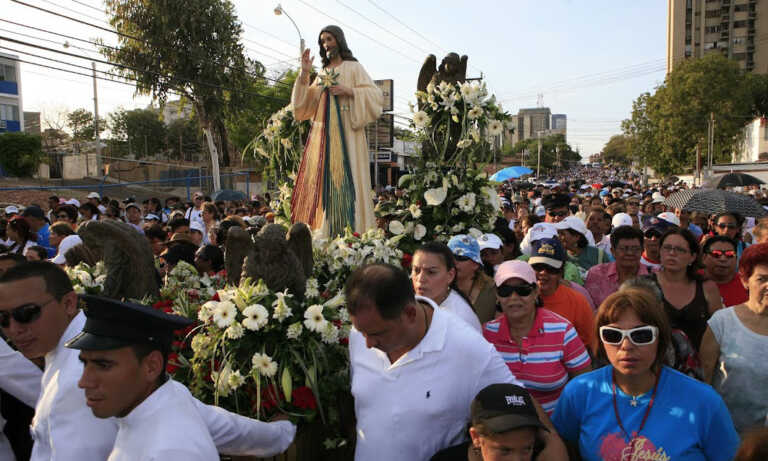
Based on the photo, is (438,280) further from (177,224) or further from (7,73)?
(7,73)

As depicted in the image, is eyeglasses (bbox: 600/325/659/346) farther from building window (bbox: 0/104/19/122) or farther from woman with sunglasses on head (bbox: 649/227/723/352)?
building window (bbox: 0/104/19/122)

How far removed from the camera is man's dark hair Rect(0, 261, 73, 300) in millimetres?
2662

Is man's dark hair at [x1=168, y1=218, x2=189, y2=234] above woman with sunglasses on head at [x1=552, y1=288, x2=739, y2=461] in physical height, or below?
above

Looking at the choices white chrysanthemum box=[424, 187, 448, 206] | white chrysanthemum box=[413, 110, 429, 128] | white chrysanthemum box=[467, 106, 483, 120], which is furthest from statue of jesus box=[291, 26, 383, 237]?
white chrysanthemum box=[467, 106, 483, 120]

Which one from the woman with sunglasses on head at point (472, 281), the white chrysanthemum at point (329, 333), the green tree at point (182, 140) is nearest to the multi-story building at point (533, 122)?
the green tree at point (182, 140)

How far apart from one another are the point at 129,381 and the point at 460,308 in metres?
1.83

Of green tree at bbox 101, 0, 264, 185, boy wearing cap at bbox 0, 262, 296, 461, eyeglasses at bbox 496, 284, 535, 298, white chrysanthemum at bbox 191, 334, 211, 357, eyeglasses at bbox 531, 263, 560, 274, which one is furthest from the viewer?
green tree at bbox 101, 0, 264, 185

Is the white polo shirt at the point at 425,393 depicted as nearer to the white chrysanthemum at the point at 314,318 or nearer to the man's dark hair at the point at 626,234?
the white chrysanthemum at the point at 314,318

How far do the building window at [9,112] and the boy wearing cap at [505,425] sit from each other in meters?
45.9

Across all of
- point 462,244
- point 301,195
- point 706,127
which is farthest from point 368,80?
point 706,127

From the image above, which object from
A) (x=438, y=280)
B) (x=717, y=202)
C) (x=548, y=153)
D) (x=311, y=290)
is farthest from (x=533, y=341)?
(x=548, y=153)

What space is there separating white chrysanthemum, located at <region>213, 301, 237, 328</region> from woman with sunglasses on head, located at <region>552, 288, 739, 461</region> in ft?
5.47

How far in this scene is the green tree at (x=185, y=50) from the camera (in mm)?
21500

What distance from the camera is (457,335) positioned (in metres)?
2.53
